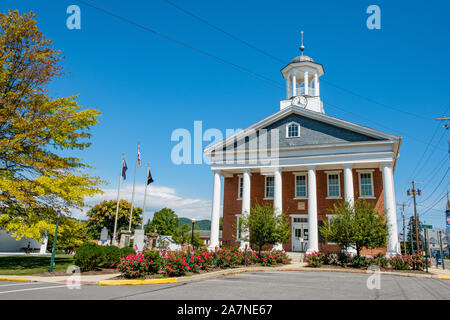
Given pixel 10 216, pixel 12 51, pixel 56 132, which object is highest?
pixel 12 51

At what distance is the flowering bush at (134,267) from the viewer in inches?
489

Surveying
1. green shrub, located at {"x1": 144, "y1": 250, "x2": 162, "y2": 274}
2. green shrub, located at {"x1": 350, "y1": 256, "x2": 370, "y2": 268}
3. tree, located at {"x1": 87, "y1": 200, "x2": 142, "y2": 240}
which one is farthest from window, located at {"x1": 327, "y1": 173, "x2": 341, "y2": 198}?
tree, located at {"x1": 87, "y1": 200, "x2": 142, "y2": 240}

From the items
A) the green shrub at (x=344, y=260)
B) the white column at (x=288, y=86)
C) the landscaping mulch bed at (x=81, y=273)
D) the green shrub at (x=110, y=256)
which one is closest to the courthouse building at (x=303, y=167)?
the white column at (x=288, y=86)

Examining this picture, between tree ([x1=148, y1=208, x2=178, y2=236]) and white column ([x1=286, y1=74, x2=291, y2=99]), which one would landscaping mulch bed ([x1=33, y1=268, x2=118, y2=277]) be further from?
tree ([x1=148, y1=208, x2=178, y2=236])

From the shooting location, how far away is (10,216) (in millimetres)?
16234

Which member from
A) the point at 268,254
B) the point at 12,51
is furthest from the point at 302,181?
the point at 12,51

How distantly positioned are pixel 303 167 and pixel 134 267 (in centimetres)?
1875

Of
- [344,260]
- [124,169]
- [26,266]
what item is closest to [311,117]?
[344,260]

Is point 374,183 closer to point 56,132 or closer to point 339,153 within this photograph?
point 339,153

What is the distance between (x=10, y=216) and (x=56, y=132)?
15.8 ft

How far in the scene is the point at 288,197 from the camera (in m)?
30.2

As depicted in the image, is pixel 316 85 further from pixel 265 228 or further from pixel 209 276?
pixel 209 276

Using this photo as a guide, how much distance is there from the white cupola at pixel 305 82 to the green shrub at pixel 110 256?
2337 cm

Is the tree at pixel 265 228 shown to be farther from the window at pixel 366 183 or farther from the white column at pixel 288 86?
the white column at pixel 288 86
